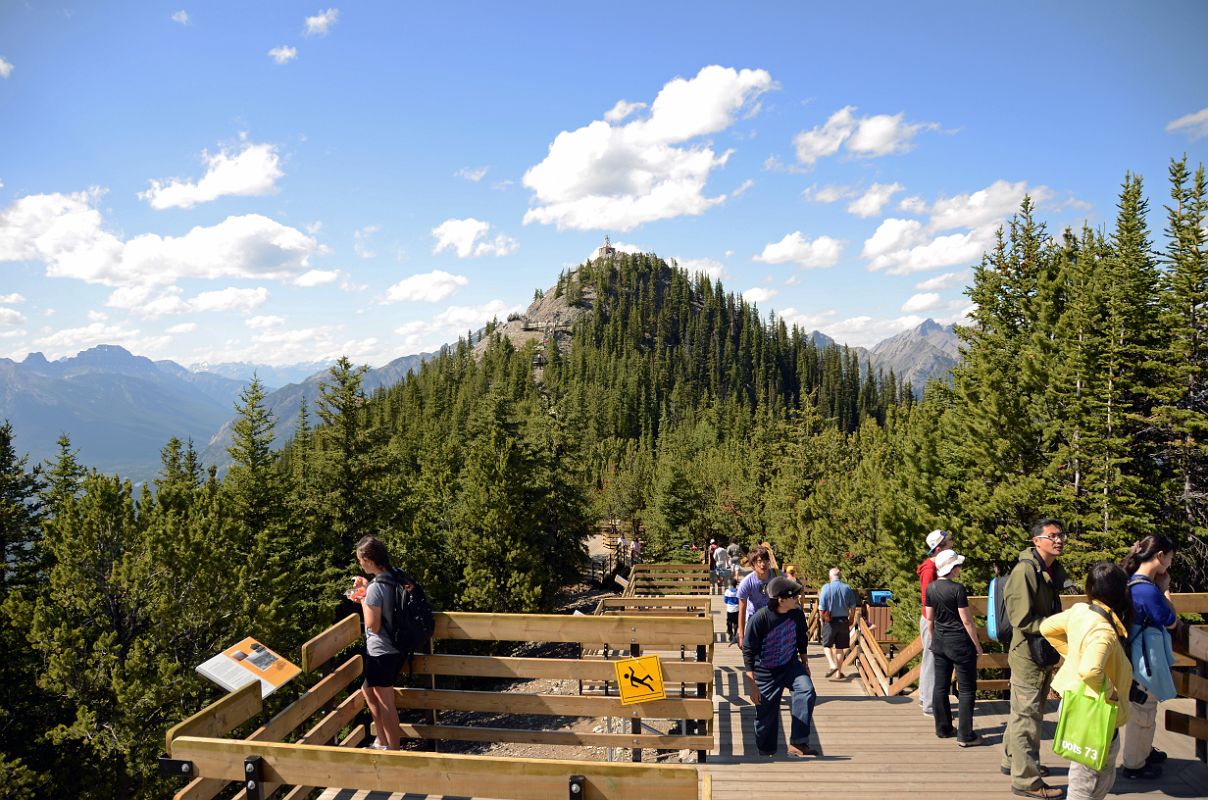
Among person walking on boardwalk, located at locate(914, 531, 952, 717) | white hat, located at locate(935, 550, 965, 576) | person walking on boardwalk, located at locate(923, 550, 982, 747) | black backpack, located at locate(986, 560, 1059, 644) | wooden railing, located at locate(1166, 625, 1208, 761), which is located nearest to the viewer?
wooden railing, located at locate(1166, 625, 1208, 761)

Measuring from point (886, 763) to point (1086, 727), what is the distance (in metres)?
2.02

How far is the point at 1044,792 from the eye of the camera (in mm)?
5590

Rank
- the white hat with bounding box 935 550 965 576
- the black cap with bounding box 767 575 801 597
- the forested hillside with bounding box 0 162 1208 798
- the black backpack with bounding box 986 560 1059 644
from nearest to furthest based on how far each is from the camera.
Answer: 1. the black backpack with bounding box 986 560 1059 644
2. the black cap with bounding box 767 575 801 597
3. the white hat with bounding box 935 550 965 576
4. the forested hillside with bounding box 0 162 1208 798

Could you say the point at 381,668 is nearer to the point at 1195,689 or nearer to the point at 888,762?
the point at 888,762

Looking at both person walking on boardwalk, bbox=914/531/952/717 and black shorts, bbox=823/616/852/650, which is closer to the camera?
person walking on boardwalk, bbox=914/531/952/717

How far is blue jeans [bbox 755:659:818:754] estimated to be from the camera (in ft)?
22.0

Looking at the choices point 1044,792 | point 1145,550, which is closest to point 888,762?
point 1044,792

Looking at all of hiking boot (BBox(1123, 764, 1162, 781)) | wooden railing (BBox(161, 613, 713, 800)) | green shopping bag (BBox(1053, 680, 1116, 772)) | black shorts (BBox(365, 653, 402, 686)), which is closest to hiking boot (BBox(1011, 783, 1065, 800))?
hiking boot (BBox(1123, 764, 1162, 781))

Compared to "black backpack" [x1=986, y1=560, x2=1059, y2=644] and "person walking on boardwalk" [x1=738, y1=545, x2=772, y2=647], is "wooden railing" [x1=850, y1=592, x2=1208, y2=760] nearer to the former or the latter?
"black backpack" [x1=986, y1=560, x2=1059, y2=644]

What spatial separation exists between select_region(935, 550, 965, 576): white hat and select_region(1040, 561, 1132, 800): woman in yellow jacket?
6.46 feet

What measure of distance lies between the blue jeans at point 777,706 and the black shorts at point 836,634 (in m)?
5.30

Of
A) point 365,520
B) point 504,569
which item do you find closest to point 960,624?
point 365,520

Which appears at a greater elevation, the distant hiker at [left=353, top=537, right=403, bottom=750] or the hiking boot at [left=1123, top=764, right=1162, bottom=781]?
the distant hiker at [left=353, top=537, right=403, bottom=750]

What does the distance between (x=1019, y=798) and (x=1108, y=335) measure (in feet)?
72.1
